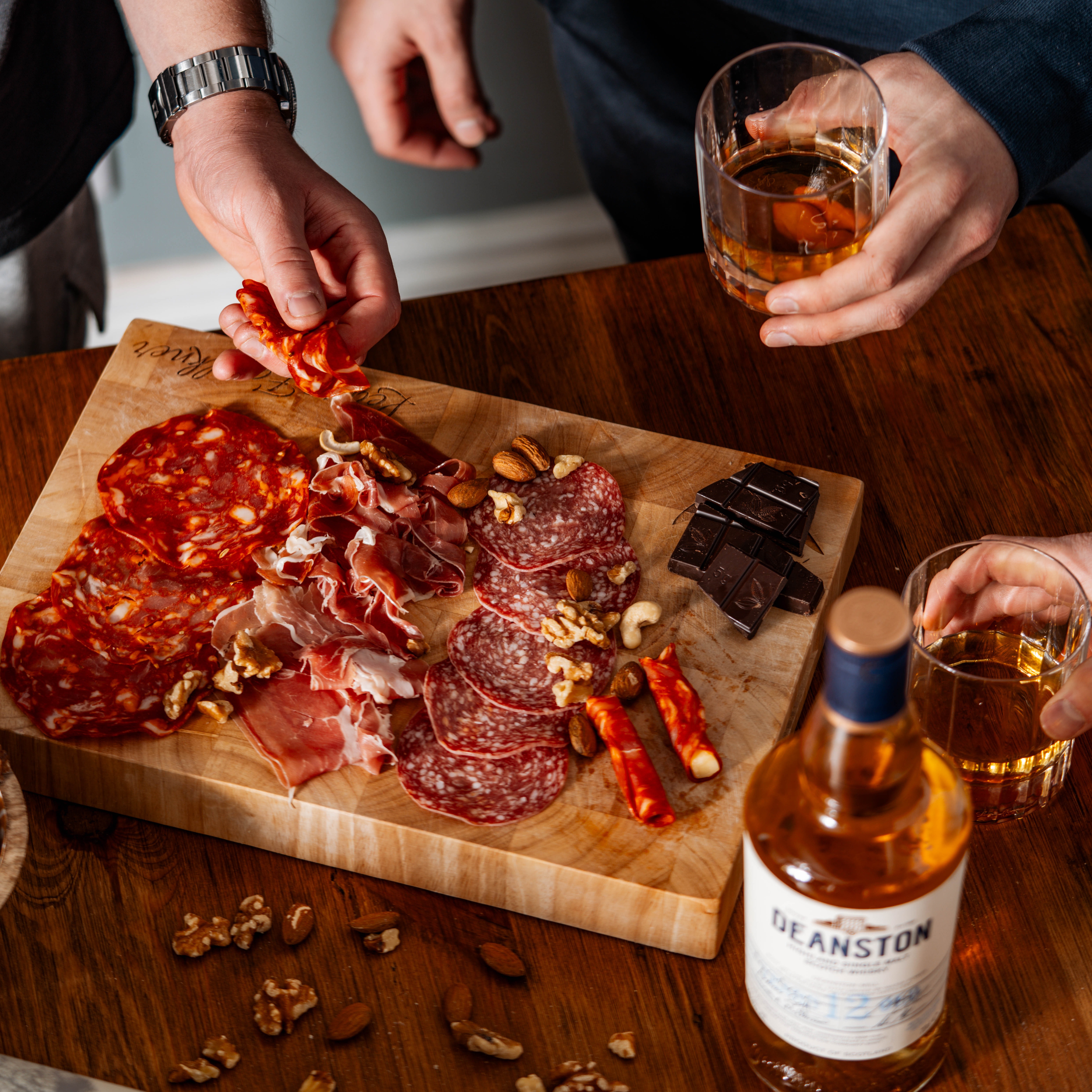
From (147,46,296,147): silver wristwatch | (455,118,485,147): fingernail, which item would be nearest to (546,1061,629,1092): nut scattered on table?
(147,46,296,147): silver wristwatch

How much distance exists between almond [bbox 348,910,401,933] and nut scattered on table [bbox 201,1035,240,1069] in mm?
150

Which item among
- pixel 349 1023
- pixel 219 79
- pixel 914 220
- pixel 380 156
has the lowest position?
pixel 380 156

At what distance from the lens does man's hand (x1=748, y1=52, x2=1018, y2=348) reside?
3.99 ft

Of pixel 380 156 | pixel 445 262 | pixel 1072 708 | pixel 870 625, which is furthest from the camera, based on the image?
pixel 445 262

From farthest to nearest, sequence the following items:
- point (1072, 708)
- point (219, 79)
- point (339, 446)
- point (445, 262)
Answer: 1. point (445, 262)
2. point (219, 79)
3. point (339, 446)
4. point (1072, 708)

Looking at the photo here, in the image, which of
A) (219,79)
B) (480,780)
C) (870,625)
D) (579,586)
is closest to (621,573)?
(579,586)

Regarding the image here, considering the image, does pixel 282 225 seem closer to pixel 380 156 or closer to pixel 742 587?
pixel 742 587

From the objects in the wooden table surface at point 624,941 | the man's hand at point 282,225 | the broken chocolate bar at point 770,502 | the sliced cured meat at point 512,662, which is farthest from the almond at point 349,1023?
the man's hand at point 282,225

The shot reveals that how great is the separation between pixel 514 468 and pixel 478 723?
0.33 metres

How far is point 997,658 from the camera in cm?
119

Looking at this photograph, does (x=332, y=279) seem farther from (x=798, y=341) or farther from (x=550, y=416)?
(x=798, y=341)

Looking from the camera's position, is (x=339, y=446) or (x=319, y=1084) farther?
(x=339, y=446)

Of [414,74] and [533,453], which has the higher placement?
[414,74]

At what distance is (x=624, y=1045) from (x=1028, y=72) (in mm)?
1142
